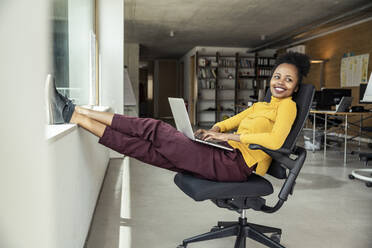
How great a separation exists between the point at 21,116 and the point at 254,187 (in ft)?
4.49

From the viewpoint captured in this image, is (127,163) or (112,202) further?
(127,163)

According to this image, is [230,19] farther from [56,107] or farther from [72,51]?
[56,107]

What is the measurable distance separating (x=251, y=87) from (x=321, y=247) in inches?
396

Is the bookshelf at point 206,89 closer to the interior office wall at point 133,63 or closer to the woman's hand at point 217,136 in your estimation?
the interior office wall at point 133,63

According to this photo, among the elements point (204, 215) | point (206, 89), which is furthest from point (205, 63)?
point (204, 215)

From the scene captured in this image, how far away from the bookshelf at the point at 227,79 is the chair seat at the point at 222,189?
990 centimetres

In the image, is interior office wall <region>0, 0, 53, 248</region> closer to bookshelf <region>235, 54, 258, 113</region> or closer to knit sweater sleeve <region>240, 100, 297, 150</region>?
knit sweater sleeve <region>240, 100, 297, 150</region>

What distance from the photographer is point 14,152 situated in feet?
2.15

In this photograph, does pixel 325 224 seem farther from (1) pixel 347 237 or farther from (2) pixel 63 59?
(2) pixel 63 59

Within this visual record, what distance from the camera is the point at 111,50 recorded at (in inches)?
196

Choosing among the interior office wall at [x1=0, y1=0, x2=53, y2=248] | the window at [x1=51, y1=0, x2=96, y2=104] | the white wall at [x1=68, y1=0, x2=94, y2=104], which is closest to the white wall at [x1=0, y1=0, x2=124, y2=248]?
the interior office wall at [x1=0, y1=0, x2=53, y2=248]

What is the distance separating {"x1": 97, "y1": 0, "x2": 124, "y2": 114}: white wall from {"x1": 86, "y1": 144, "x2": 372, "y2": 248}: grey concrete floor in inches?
54.2

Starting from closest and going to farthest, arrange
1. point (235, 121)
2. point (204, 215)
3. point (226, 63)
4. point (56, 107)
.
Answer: point (56, 107)
point (235, 121)
point (204, 215)
point (226, 63)

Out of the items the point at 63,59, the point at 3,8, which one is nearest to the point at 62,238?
the point at 3,8
